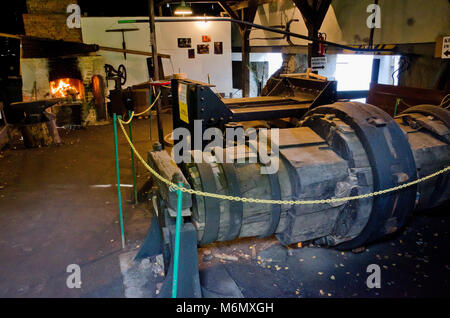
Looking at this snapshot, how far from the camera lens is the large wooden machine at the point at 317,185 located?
10.1ft

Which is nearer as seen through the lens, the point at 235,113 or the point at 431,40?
the point at 235,113

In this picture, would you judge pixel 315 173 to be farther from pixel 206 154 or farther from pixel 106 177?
pixel 106 177

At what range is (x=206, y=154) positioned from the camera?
338cm

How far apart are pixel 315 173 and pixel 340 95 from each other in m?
4.36

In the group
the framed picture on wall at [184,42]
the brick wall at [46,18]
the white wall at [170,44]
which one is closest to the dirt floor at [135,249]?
the brick wall at [46,18]

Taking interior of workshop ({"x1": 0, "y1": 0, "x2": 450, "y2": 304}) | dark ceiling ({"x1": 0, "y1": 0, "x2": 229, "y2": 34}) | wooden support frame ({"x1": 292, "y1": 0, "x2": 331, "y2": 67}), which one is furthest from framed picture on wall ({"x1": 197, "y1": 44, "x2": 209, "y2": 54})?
interior of workshop ({"x1": 0, "y1": 0, "x2": 450, "y2": 304})

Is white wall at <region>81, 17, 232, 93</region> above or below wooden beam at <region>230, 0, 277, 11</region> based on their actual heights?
below

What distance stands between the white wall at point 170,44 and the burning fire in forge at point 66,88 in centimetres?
206

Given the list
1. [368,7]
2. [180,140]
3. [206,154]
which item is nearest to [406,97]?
[368,7]

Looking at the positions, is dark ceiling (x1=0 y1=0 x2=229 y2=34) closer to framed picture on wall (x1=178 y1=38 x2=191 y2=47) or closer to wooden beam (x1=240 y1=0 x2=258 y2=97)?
framed picture on wall (x1=178 y1=38 x2=191 y2=47)

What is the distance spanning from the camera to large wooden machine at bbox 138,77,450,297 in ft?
10.1

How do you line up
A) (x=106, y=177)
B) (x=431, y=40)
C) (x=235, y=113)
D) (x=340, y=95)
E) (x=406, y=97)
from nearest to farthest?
(x=235, y=113), (x=106, y=177), (x=340, y=95), (x=406, y=97), (x=431, y=40)

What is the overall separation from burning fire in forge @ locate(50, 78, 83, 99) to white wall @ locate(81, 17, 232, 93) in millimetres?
2063
